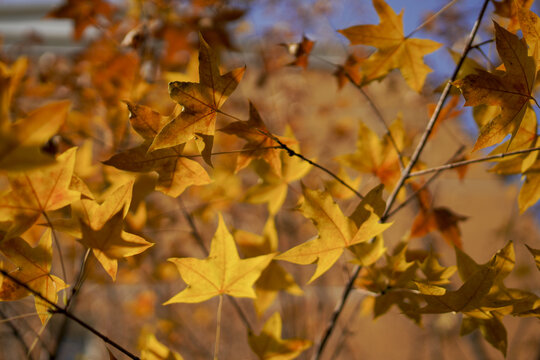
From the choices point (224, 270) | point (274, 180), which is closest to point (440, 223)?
point (274, 180)

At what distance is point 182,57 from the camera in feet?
6.36

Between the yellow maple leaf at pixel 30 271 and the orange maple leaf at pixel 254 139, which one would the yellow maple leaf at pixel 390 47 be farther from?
the yellow maple leaf at pixel 30 271

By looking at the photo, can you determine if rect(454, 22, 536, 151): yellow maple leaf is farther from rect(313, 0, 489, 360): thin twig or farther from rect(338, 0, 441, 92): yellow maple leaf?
rect(338, 0, 441, 92): yellow maple leaf

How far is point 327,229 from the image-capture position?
482 millimetres

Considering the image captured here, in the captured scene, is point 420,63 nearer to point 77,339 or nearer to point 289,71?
point 289,71

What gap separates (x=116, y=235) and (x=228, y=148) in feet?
5.53

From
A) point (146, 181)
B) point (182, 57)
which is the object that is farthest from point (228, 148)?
point (146, 181)

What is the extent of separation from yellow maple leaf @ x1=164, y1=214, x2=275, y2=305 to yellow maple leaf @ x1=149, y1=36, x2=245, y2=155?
0.44 feet

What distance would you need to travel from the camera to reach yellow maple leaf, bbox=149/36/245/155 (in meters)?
0.45

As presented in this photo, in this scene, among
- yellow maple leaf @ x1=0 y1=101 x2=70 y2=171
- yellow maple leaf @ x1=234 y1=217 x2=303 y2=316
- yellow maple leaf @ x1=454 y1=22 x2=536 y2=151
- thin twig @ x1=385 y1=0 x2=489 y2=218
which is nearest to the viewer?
yellow maple leaf @ x1=0 y1=101 x2=70 y2=171

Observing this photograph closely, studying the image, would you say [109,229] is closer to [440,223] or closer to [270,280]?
[270,280]

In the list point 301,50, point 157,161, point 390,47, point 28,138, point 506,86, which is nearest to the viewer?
point 28,138

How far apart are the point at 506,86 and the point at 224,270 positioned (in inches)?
16.9

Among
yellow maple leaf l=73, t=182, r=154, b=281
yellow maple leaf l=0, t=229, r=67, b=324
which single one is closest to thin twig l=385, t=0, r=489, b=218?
yellow maple leaf l=73, t=182, r=154, b=281
